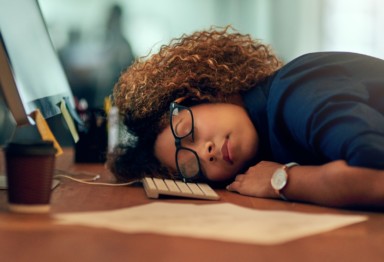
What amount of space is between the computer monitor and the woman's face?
316 millimetres

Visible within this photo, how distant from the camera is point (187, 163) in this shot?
1407mm

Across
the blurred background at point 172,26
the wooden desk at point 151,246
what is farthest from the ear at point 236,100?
the blurred background at point 172,26

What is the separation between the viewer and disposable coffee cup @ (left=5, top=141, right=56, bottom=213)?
927 millimetres

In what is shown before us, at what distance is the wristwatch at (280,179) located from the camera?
3.99ft

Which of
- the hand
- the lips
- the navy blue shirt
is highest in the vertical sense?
the navy blue shirt

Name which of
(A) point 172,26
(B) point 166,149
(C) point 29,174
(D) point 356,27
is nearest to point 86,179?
(B) point 166,149

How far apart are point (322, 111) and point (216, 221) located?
34cm

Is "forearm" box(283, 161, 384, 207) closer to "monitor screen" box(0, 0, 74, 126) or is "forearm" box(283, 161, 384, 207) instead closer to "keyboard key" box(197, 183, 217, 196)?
"keyboard key" box(197, 183, 217, 196)

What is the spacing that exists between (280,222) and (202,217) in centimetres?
11

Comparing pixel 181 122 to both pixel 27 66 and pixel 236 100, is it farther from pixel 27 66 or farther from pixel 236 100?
pixel 27 66

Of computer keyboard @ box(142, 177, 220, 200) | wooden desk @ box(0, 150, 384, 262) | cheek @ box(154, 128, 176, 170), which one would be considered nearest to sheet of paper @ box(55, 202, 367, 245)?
wooden desk @ box(0, 150, 384, 262)

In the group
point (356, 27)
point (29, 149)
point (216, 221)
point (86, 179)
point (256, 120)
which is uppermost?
point (29, 149)

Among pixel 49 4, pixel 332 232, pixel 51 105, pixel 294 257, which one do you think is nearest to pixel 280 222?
pixel 332 232

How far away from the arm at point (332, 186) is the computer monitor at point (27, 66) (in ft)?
1.51
